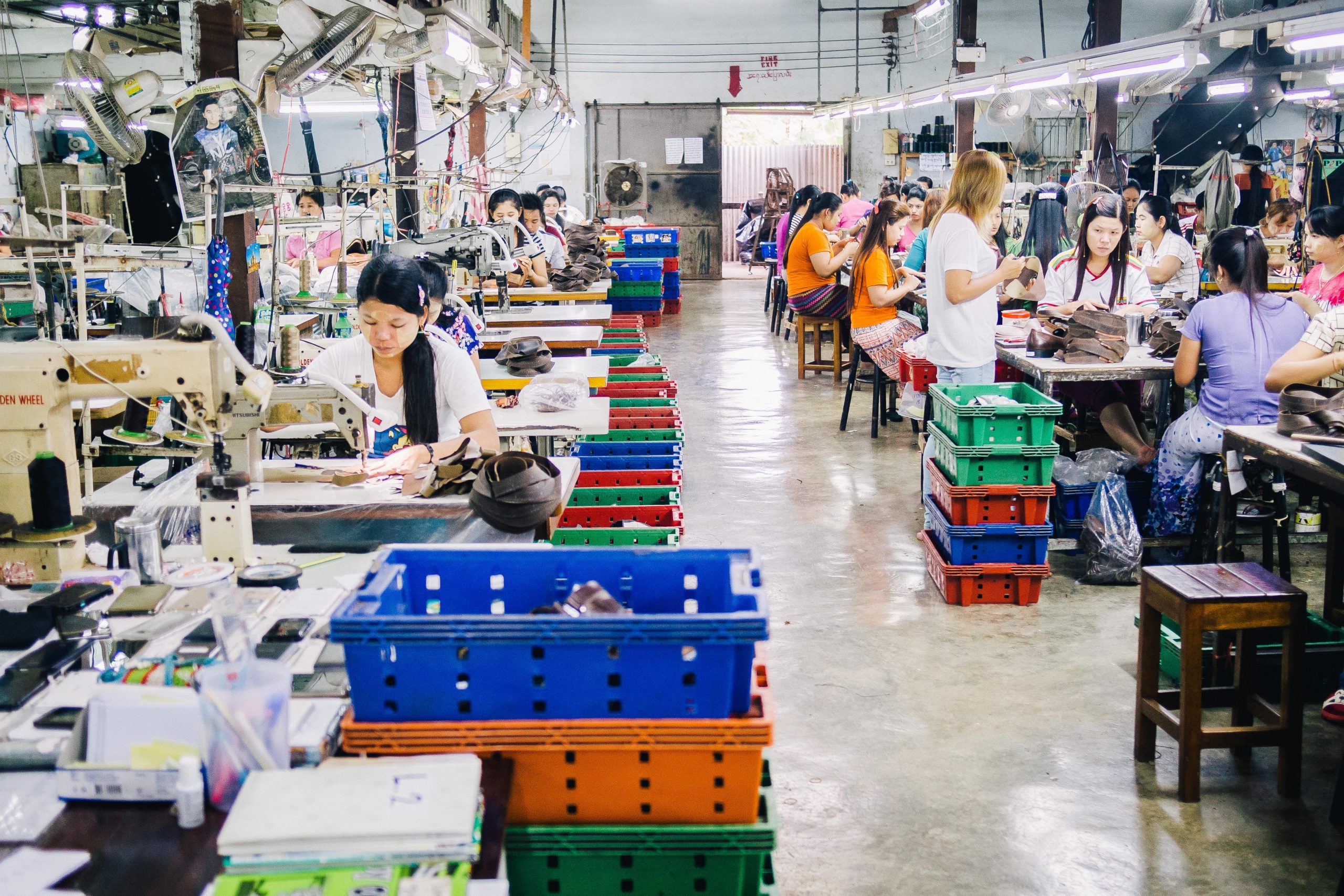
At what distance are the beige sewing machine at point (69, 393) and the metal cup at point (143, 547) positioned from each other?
0.09m

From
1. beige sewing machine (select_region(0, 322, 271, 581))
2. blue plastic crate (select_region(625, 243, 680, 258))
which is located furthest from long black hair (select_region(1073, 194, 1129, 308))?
blue plastic crate (select_region(625, 243, 680, 258))

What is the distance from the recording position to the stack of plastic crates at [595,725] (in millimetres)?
1528

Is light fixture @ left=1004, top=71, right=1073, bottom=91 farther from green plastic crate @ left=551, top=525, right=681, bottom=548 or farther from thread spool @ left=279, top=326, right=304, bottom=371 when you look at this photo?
thread spool @ left=279, top=326, right=304, bottom=371

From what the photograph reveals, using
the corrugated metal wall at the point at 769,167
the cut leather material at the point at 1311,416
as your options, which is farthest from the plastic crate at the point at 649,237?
the cut leather material at the point at 1311,416

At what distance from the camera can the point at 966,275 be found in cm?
451

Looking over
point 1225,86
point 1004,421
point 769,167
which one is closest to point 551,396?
point 1004,421

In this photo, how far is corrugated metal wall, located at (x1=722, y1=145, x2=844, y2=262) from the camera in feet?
59.8

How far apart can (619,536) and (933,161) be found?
13009 mm

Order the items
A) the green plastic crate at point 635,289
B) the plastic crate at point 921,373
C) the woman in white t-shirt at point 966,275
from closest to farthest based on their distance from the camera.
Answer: the woman in white t-shirt at point 966,275 → the plastic crate at point 921,373 → the green plastic crate at point 635,289

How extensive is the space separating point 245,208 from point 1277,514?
3757mm

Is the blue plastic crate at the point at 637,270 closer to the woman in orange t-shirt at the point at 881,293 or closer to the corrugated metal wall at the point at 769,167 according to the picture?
Answer: the woman in orange t-shirt at the point at 881,293

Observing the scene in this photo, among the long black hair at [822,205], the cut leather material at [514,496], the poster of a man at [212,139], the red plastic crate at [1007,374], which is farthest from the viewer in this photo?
the long black hair at [822,205]

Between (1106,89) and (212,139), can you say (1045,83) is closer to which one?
(1106,89)

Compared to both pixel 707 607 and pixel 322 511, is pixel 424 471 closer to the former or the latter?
pixel 322 511
